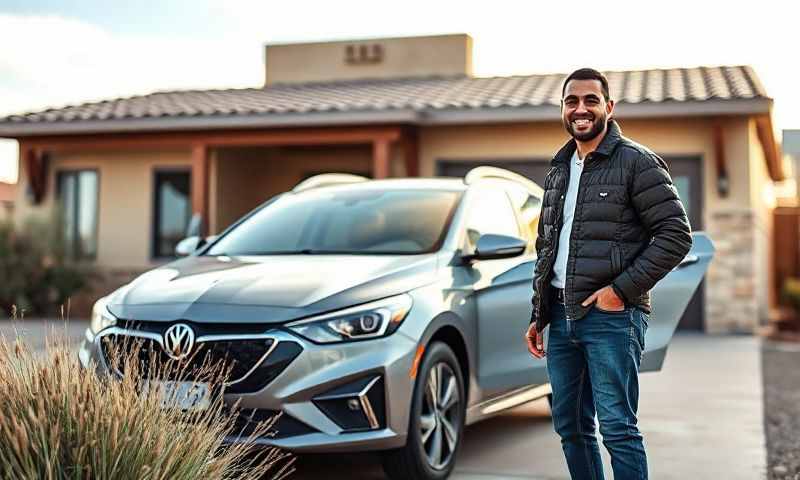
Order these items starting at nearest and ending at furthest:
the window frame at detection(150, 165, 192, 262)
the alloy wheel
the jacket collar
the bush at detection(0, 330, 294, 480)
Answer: the bush at detection(0, 330, 294, 480) < the jacket collar < the alloy wheel < the window frame at detection(150, 165, 192, 262)

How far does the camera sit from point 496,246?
5.74m

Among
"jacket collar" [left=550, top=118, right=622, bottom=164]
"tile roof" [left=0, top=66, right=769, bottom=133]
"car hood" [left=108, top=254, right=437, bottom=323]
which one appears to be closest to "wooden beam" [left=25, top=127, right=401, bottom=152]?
"tile roof" [left=0, top=66, right=769, bottom=133]

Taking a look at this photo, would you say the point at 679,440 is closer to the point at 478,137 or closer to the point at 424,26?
the point at 478,137

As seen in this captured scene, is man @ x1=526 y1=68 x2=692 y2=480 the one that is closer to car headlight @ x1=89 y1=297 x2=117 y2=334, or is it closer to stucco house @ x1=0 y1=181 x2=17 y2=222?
car headlight @ x1=89 y1=297 x2=117 y2=334

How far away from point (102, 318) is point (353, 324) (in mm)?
1373

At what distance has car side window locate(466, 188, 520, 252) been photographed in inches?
243

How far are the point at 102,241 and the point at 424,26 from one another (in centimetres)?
731

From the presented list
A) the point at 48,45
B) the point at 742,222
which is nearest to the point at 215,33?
the point at 48,45

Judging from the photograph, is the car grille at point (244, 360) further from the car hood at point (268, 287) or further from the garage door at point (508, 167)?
the garage door at point (508, 167)

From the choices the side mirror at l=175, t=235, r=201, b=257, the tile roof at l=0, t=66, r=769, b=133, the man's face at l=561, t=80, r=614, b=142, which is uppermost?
the tile roof at l=0, t=66, r=769, b=133

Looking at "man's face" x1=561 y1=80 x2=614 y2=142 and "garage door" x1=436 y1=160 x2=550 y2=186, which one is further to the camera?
"garage door" x1=436 y1=160 x2=550 y2=186

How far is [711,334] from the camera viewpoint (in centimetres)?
1430

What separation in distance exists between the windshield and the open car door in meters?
1.28

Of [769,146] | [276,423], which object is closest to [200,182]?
[769,146]
